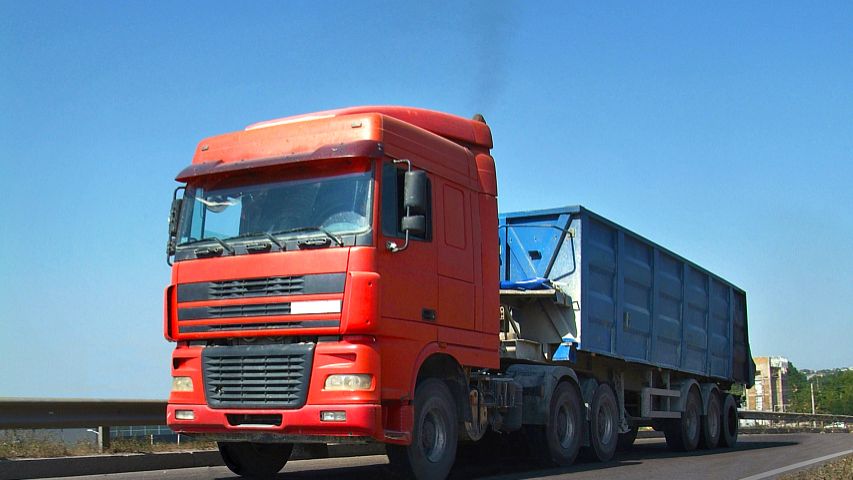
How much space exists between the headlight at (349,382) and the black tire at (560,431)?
384cm

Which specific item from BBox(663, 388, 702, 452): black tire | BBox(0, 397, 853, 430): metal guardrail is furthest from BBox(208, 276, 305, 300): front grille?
BBox(663, 388, 702, 452): black tire

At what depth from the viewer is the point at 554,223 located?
12766 millimetres

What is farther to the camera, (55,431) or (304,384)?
(55,431)

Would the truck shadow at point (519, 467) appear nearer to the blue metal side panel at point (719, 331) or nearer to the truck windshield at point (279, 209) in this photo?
the truck windshield at point (279, 209)

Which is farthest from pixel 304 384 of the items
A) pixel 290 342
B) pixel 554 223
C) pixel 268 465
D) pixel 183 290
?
pixel 554 223

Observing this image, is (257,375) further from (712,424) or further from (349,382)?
(712,424)

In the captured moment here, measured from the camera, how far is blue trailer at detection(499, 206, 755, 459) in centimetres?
1225

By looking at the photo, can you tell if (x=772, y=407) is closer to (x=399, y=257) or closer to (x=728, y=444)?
Result: (x=728, y=444)

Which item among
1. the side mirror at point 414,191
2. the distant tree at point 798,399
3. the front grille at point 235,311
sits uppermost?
the distant tree at point 798,399

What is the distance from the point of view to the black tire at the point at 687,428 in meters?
16.3

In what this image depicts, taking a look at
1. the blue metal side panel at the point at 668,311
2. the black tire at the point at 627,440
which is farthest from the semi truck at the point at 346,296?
the black tire at the point at 627,440

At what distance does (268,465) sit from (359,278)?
9.60 feet

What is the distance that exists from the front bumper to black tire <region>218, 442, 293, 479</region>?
3.63 ft

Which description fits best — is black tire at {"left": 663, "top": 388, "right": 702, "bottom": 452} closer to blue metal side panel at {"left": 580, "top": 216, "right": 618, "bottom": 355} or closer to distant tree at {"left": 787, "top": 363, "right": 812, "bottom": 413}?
blue metal side panel at {"left": 580, "top": 216, "right": 618, "bottom": 355}
